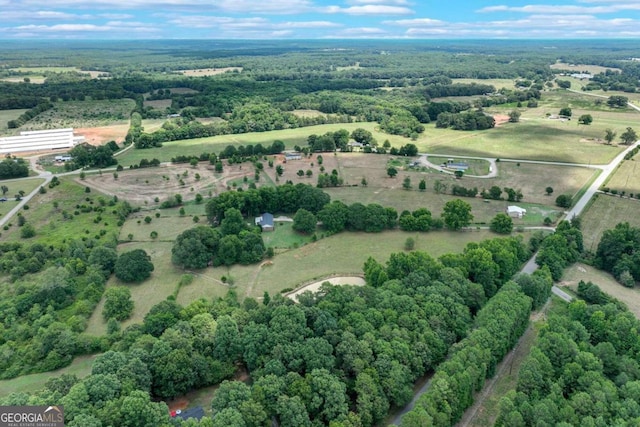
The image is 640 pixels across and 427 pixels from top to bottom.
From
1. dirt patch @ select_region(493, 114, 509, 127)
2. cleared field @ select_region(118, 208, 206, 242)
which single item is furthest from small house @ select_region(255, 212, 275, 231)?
dirt patch @ select_region(493, 114, 509, 127)

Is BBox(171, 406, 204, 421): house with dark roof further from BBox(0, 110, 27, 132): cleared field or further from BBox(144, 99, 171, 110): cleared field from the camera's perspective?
BBox(144, 99, 171, 110): cleared field

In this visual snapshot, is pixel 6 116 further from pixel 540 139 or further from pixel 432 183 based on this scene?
pixel 540 139

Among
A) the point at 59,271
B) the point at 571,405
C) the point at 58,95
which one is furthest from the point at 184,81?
the point at 571,405

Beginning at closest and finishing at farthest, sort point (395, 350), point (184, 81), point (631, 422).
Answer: point (631, 422), point (395, 350), point (184, 81)

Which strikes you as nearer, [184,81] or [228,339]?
[228,339]

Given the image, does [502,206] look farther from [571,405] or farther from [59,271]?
[59,271]

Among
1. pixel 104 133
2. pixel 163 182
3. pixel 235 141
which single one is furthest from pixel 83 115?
pixel 163 182

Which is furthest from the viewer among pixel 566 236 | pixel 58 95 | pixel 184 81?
pixel 184 81

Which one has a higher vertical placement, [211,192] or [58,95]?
[58,95]

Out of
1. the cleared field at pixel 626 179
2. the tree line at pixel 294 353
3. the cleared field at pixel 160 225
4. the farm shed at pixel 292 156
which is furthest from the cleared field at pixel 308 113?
the tree line at pixel 294 353
